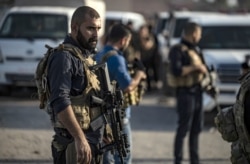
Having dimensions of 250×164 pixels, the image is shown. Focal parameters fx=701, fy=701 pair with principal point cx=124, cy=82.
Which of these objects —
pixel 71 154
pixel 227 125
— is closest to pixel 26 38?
pixel 71 154

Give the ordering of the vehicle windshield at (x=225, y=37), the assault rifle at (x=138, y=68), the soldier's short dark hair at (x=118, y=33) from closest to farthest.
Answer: the soldier's short dark hair at (x=118, y=33) → the assault rifle at (x=138, y=68) → the vehicle windshield at (x=225, y=37)

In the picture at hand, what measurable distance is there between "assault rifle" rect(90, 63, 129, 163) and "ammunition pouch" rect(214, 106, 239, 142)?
2.53 feet

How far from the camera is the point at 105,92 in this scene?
461 cm

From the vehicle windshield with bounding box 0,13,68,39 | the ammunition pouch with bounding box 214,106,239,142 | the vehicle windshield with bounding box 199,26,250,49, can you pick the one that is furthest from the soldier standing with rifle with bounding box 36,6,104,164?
the vehicle windshield with bounding box 0,13,68,39

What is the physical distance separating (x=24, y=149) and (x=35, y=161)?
704mm

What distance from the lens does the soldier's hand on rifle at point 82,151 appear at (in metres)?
4.16

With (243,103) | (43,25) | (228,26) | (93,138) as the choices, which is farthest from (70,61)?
(43,25)

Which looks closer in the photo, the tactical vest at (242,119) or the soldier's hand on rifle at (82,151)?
the tactical vest at (242,119)

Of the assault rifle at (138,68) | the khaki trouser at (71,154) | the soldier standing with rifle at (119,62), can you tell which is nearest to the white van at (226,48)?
the assault rifle at (138,68)

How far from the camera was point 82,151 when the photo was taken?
4164mm

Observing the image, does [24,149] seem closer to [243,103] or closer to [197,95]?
[197,95]

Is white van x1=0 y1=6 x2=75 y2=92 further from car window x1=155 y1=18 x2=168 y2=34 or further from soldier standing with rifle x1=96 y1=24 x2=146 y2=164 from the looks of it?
soldier standing with rifle x1=96 y1=24 x2=146 y2=164

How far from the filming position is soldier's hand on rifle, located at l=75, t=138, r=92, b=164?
416 centimetres

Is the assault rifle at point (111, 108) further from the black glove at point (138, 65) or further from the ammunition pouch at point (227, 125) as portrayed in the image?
the black glove at point (138, 65)
